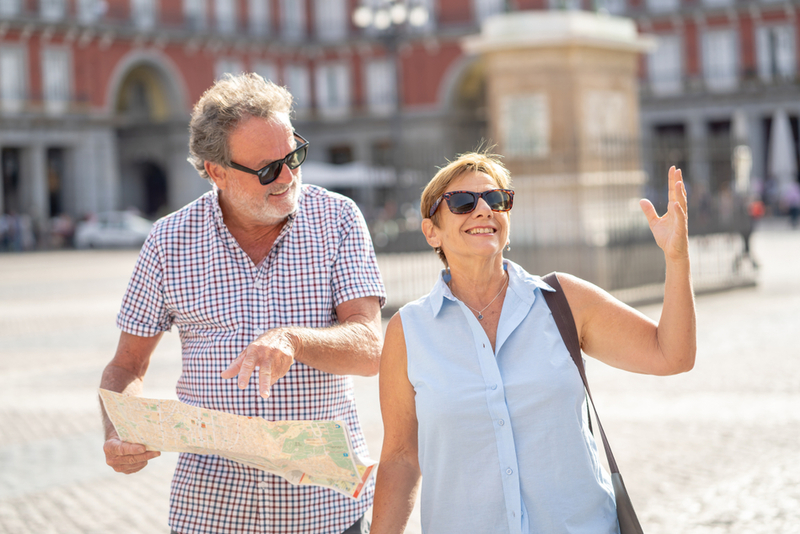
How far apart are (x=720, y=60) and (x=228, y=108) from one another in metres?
42.1

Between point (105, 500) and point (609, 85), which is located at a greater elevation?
point (609, 85)

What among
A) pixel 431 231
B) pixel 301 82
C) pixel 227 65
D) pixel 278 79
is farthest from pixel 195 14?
→ pixel 431 231

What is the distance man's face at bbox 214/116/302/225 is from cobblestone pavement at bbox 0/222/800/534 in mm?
2413

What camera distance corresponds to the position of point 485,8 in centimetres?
4325

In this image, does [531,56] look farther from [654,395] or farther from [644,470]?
[644,470]

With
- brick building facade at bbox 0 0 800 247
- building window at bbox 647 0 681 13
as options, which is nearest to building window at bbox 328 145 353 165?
brick building facade at bbox 0 0 800 247

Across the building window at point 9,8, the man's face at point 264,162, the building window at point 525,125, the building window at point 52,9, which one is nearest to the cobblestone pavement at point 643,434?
the man's face at point 264,162

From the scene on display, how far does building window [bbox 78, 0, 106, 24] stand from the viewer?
38.1 meters

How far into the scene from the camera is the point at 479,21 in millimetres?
43406

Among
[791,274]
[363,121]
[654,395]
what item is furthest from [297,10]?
[654,395]

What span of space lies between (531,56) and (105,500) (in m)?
9.22

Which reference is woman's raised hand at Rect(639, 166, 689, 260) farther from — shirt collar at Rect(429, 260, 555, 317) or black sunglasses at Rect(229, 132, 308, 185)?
black sunglasses at Rect(229, 132, 308, 185)

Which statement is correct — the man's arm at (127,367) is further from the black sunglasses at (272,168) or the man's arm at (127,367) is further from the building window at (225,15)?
the building window at (225,15)

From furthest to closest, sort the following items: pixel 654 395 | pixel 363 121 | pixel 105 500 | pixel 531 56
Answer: pixel 363 121 → pixel 531 56 → pixel 654 395 → pixel 105 500
